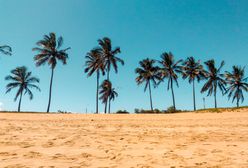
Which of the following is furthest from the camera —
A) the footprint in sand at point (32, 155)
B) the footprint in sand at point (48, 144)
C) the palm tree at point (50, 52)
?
the palm tree at point (50, 52)

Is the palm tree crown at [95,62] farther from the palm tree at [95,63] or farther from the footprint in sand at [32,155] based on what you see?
the footprint in sand at [32,155]

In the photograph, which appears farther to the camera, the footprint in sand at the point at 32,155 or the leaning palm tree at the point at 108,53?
the leaning palm tree at the point at 108,53

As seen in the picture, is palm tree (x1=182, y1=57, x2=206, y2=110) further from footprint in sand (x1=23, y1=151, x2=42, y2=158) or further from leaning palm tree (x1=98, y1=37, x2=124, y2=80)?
footprint in sand (x1=23, y1=151, x2=42, y2=158)

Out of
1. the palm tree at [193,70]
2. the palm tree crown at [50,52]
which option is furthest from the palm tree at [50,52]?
the palm tree at [193,70]

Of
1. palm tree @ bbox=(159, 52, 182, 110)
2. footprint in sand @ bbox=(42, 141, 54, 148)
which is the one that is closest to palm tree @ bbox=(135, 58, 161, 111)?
palm tree @ bbox=(159, 52, 182, 110)

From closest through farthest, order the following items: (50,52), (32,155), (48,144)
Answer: (32,155) → (48,144) → (50,52)

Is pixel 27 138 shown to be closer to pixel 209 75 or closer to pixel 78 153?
pixel 78 153

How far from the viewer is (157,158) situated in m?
5.18

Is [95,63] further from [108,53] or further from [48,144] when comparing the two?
[48,144]

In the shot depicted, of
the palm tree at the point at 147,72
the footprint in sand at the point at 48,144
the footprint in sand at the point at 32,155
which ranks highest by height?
the palm tree at the point at 147,72

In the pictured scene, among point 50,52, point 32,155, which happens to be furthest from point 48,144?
point 50,52

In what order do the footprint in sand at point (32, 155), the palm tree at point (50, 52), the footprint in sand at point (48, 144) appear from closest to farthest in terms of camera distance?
the footprint in sand at point (32, 155), the footprint in sand at point (48, 144), the palm tree at point (50, 52)

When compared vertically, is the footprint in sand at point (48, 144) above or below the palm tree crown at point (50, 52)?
below

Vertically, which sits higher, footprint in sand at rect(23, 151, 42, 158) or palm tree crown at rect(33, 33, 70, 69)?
palm tree crown at rect(33, 33, 70, 69)
